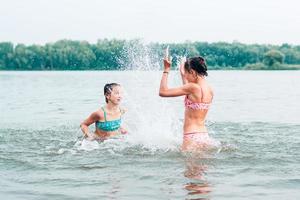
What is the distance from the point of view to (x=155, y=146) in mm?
10953

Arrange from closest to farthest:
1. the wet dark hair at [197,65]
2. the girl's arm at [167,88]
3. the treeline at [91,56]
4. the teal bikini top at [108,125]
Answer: the girl's arm at [167,88] → the wet dark hair at [197,65] → the teal bikini top at [108,125] → the treeline at [91,56]

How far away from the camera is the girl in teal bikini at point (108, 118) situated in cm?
1121

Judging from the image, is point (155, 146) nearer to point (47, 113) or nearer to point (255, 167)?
point (255, 167)

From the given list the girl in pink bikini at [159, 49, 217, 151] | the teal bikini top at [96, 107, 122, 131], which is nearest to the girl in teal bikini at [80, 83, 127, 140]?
the teal bikini top at [96, 107, 122, 131]

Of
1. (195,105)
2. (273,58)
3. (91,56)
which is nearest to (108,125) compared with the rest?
(195,105)

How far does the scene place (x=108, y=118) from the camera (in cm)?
1137

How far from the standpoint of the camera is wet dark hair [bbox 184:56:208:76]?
30.1 feet

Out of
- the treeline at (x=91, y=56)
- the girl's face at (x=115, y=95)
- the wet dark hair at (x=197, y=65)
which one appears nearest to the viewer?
the wet dark hair at (x=197, y=65)

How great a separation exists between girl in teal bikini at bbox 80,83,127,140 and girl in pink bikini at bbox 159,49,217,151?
1.98 m

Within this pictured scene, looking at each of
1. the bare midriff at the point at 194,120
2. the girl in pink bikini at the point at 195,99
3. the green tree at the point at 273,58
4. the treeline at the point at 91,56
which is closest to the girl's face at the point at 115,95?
the girl in pink bikini at the point at 195,99

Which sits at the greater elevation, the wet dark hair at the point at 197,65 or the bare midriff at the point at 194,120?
the wet dark hair at the point at 197,65

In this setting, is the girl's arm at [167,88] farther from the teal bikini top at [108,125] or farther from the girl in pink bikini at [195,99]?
the teal bikini top at [108,125]

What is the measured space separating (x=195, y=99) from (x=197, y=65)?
573mm

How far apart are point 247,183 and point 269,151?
289 cm
